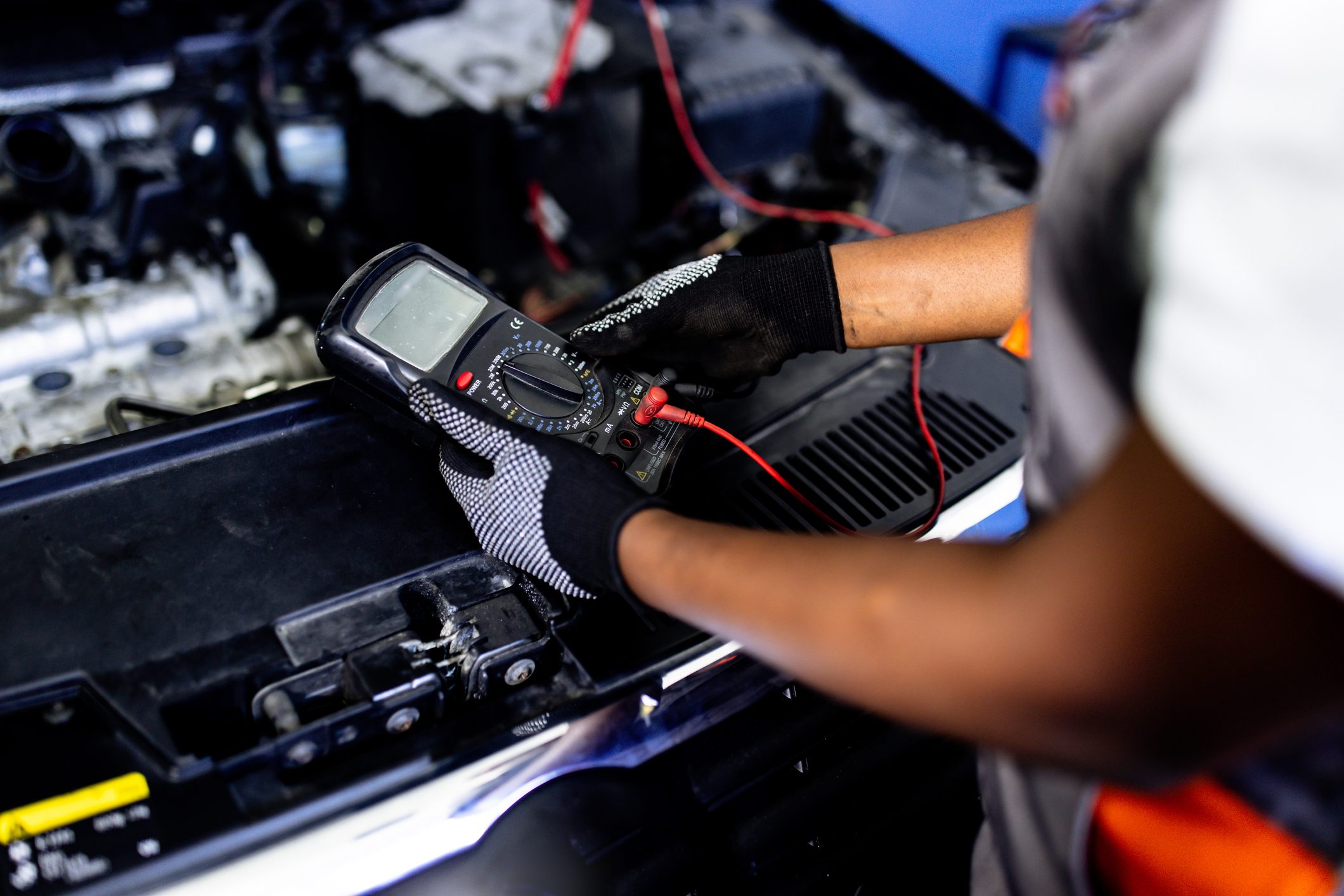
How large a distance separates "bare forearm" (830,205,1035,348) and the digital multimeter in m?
0.22

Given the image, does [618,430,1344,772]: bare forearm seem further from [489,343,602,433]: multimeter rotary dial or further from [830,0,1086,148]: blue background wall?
[830,0,1086,148]: blue background wall

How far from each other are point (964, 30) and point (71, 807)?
256 cm

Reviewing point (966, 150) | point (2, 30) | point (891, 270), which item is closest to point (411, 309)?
point (891, 270)

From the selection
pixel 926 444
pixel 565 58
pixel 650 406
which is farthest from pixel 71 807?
pixel 565 58

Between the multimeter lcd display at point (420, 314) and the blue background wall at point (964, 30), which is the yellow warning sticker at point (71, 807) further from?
the blue background wall at point (964, 30)

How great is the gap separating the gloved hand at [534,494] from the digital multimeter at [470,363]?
0.12 feet

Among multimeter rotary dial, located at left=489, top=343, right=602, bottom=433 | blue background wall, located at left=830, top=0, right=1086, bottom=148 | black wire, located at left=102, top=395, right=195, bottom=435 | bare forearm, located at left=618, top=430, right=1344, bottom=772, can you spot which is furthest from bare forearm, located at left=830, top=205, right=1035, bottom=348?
blue background wall, located at left=830, top=0, right=1086, bottom=148

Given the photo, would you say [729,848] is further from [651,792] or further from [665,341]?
[665,341]

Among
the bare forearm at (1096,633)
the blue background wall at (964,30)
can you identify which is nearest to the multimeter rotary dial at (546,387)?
the bare forearm at (1096,633)

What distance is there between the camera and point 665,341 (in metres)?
0.91

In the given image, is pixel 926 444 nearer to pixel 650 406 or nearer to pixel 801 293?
pixel 801 293

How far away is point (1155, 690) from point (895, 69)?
1.36m

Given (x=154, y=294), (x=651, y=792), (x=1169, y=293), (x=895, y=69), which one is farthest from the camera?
(x=895, y=69)

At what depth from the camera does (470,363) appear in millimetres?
835
